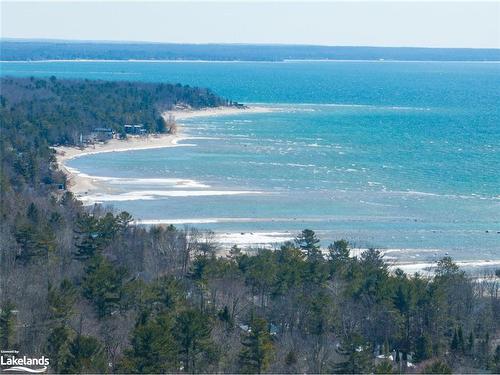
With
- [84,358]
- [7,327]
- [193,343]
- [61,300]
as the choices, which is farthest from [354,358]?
[7,327]

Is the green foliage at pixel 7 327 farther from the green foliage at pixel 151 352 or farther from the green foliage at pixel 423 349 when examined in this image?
the green foliage at pixel 423 349

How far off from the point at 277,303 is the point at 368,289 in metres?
2.50

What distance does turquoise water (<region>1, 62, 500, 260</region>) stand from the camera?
3859 centimetres

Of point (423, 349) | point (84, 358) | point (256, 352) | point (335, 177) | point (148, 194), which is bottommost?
point (148, 194)

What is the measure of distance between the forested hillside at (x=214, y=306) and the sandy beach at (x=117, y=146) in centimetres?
1245

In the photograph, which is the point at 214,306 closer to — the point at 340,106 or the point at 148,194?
the point at 148,194

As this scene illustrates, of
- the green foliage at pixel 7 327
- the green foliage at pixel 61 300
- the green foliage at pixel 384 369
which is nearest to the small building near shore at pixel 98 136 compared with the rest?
the green foliage at pixel 61 300

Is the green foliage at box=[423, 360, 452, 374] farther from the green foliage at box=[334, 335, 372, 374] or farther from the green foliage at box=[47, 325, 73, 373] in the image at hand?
the green foliage at box=[47, 325, 73, 373]

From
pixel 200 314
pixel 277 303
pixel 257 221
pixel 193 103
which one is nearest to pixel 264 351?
pixel 200 314

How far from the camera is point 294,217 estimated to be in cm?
4053

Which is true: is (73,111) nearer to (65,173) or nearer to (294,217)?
(65,173)

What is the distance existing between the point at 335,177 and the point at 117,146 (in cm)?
1933

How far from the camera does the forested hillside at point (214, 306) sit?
66.2 feet

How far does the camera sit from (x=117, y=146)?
214 ft
